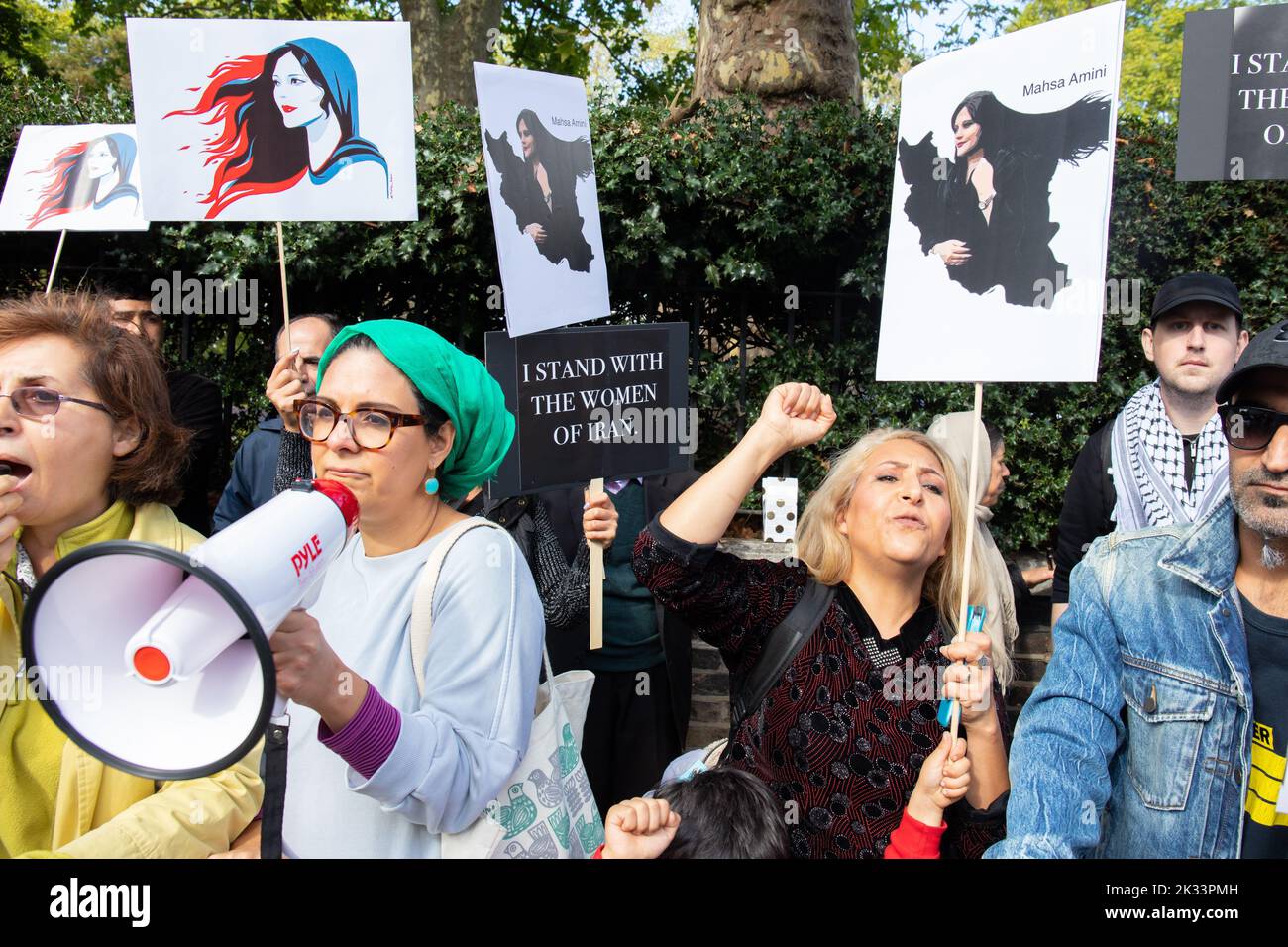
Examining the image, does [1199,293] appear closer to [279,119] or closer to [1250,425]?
[1250,425]

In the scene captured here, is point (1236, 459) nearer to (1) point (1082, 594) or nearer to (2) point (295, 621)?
(1) point (1082, 594)

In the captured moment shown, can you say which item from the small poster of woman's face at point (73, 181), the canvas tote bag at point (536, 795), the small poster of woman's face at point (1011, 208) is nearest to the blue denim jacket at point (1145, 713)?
the small poster of woman's face at point (1011, 208)

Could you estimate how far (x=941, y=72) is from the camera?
266cm

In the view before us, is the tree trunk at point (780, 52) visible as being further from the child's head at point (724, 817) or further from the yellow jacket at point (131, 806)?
the yellow jacket at point (131, 806)

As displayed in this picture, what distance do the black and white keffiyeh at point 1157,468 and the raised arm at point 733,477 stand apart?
1.86 m

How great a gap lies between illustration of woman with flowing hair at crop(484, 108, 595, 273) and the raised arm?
1477 millimetres

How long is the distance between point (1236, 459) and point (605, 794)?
271cm

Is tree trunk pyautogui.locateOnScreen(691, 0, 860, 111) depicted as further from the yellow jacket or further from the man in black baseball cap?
the yellow jacket

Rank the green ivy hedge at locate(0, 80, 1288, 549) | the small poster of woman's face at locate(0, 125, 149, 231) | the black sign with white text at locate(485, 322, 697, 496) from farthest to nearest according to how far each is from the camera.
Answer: the green ivy hedge at locate(0, 80, 1288, 549), the small poster of woman's face at locate(0, 125, 149, 231), the black sign with white text at locate(485, 322, 697, 496)

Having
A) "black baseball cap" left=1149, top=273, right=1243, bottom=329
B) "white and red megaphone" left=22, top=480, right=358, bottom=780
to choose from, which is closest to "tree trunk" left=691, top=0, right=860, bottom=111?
"black baseball cap" left=1149, top=273, right=1243, bottom=329

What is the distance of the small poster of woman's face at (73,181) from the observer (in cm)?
435

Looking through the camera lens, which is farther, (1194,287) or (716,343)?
(716,343)

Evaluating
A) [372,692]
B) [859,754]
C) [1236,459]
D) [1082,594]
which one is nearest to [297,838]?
[372,692]

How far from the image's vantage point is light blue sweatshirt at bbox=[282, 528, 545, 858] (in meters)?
1.80
